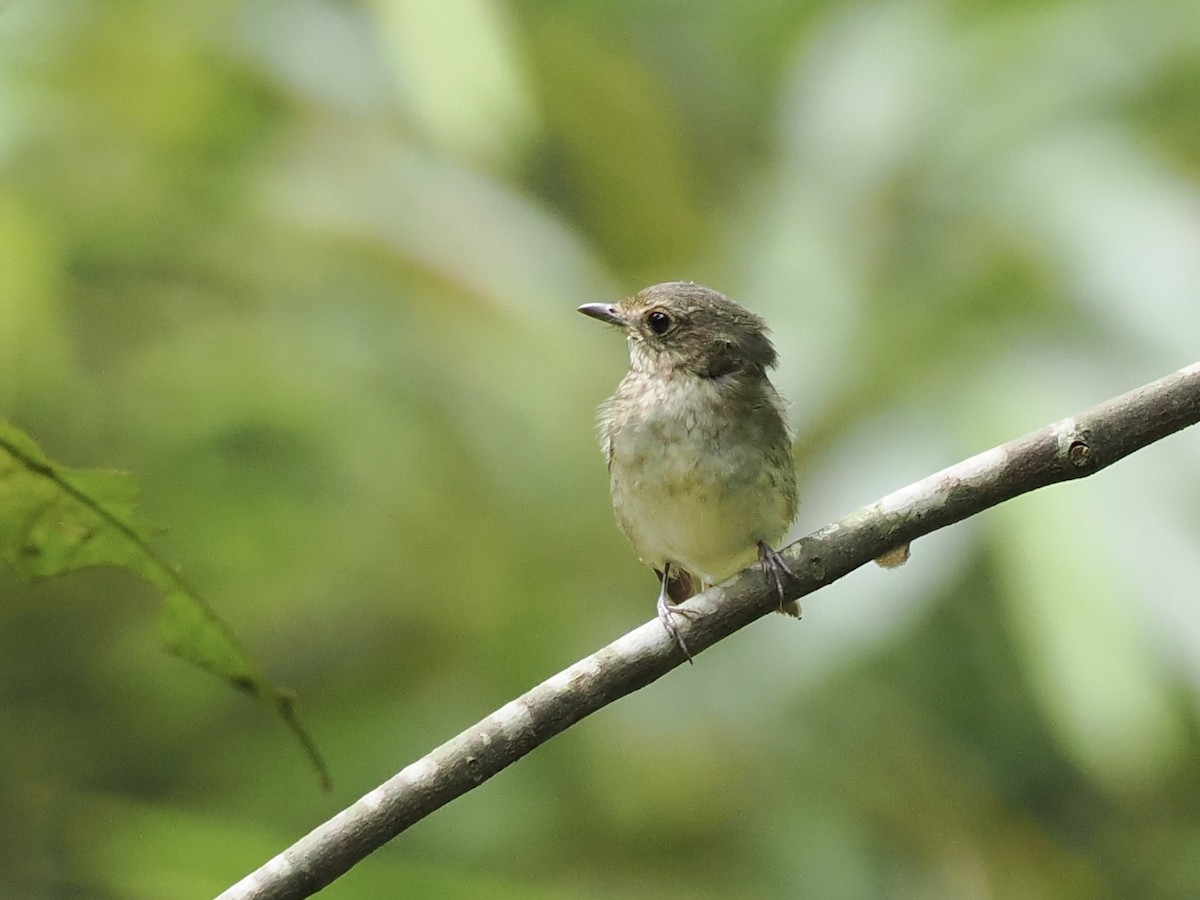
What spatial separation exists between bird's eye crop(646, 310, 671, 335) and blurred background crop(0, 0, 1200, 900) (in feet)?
1.69

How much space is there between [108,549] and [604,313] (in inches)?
77.1

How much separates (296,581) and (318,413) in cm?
56

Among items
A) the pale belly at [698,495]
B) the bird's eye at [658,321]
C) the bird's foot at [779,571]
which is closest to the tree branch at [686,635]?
the bird's foot at [779,571]

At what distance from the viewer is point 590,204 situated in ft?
17.7

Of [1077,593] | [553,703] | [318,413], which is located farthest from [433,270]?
[553,703]

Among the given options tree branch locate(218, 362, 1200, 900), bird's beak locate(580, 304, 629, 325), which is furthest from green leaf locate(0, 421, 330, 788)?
bird's beak locate(580, 304, 629, 325)

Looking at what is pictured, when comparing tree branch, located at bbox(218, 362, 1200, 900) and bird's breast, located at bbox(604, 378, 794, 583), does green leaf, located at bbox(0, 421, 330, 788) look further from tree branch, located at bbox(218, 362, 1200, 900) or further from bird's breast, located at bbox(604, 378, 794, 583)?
bird's breast, located at bbox(604, 378, 794, 583)

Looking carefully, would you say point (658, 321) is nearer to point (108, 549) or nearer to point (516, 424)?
point (516, 424)

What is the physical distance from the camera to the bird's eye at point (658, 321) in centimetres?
356

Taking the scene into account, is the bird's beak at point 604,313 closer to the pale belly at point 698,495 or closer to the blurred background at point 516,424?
the pale belly at point 698,495

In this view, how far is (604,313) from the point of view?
3.64 m

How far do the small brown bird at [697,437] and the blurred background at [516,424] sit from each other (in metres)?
0.39

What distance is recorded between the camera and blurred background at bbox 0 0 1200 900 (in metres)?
3.78

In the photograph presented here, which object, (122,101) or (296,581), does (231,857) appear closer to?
(296,581)
